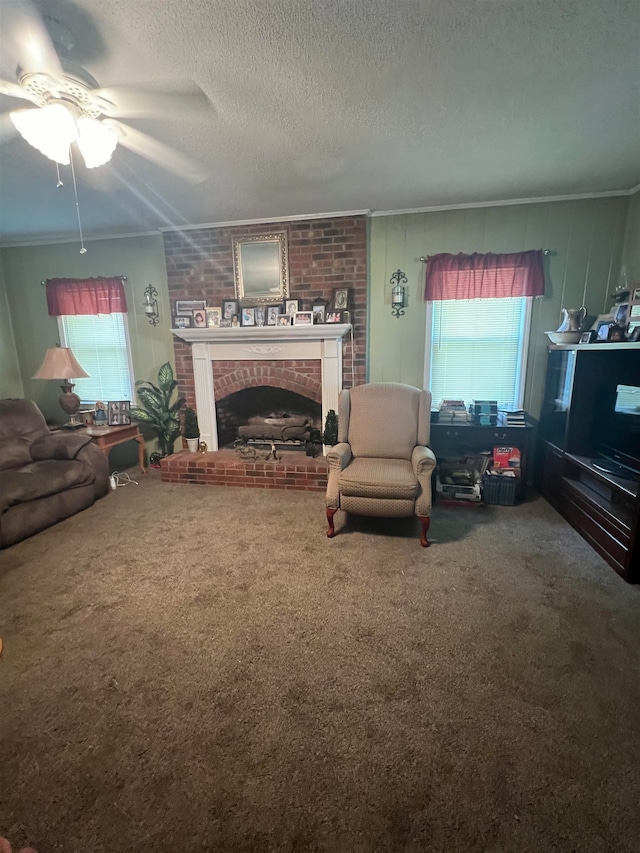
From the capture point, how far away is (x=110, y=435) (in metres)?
3.54

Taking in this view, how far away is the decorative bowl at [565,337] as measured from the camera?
9.66 feet

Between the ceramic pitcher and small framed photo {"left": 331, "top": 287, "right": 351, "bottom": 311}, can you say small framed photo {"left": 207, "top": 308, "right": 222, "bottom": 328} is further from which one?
the ceramic pitcher

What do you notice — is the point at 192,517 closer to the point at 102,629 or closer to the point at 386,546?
the point at 102,629

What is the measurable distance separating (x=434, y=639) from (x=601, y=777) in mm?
646

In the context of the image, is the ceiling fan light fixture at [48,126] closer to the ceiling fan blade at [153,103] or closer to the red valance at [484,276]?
the ceiling fan blade at [153,103]

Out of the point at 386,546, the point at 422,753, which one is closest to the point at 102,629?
the point at 422,753

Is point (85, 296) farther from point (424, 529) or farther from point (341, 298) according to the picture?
point (424, 529)

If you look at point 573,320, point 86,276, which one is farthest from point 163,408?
point 573,320

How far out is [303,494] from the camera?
132 inches

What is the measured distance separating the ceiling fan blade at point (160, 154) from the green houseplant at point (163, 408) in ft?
6.44

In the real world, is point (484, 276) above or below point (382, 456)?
above

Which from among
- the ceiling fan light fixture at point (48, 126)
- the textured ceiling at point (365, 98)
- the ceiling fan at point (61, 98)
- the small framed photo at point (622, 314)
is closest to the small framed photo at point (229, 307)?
the textured ceiling at point (365, 98)

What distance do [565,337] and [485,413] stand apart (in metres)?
0.84

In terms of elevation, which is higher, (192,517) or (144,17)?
(144,17)
